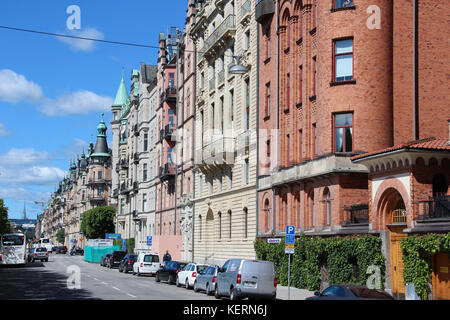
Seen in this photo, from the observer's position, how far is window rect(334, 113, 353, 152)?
31234 mm

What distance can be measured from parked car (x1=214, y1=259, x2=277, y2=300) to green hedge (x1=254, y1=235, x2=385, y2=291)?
358cm

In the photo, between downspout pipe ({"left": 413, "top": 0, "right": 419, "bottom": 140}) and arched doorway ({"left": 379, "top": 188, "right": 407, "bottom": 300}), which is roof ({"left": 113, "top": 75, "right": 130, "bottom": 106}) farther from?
arched doorway ({"left": 379, "top": 188, "right": 407, "bottom": 300})

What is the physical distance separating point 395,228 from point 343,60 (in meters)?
9.13

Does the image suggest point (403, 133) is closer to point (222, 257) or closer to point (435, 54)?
point (435, 54)

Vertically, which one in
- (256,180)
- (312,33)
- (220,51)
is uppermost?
(220,51)

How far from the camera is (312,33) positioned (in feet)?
113

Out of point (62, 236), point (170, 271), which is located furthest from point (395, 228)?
point (62, 236)

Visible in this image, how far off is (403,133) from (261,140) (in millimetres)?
11827

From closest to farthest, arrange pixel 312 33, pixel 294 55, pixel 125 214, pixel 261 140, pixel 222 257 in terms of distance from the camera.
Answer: pixel 312 33
pixel 294 55
pixel 261 140
pixel 222 257
pixel 125 214

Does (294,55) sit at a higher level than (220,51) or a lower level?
lower

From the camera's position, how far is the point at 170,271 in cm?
3969

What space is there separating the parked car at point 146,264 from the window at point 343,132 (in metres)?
21.2

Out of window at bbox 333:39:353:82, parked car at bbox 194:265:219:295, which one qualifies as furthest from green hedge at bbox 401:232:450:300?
window at bbox 333:39:353:82
